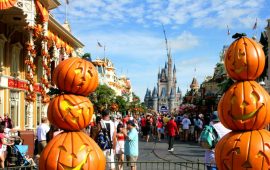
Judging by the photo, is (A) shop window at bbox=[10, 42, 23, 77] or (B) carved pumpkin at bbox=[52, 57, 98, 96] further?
(A) shop window at bbox=[10, 42, 23, 77]

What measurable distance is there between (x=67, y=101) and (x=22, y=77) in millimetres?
20490

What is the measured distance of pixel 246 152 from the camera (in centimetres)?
484

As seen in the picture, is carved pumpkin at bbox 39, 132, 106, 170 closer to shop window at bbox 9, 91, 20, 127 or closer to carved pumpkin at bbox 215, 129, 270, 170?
carved pumpkin at bbox 215, 129, 270, 170

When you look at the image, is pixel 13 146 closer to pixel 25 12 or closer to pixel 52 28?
pixel 25 12

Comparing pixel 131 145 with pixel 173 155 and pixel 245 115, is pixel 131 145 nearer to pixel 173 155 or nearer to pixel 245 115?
pixel 245 115

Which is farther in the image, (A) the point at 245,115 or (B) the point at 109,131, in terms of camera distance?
(B) the point at 109,131

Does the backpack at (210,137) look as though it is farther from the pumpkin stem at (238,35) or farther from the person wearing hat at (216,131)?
the pumpkin stem at (238,35)

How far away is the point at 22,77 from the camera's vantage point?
25078 mm

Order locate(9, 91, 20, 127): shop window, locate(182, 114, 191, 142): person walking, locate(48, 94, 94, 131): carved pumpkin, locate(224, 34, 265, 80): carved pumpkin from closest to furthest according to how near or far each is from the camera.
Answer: locate(224, 34, 265, 80): carved pumpkin < locate(48, 94, 94, 131): carved pumpkin < locate(9, 91, 20, 127): shop window < locate(182, 114, 191, 142): person walking

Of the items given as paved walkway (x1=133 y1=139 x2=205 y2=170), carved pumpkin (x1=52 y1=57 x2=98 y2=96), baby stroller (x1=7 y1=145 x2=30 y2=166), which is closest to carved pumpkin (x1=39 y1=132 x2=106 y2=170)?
carved pumpkin (x1=52 y1=57 x2=98 y2=96)

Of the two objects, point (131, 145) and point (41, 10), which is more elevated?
point (41, 10)

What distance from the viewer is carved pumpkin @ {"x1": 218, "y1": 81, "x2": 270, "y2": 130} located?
16.2 feet

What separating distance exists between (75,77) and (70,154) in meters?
0.90

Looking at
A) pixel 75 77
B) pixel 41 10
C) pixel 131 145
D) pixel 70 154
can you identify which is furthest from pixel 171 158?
pixel 70 154
